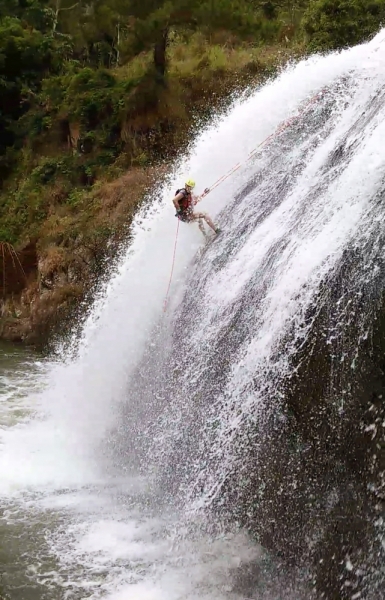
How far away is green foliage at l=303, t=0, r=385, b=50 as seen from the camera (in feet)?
50.6

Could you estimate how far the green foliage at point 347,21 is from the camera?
50.6 feet

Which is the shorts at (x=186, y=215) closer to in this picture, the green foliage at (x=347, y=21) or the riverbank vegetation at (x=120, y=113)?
the riverbank vegetation at (x=120, y=113)

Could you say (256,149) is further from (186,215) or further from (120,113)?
(120,113)

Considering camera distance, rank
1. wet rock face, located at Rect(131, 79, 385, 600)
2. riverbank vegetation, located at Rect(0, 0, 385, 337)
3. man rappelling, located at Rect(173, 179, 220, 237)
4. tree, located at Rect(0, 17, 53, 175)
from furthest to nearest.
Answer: tree, located at Rect(0, 17, 53, 175), riverbank vegetation, located at Rect(0, 0, 385, 337), man rappelling, located at Rect(173, 179, 220, 237), wet rock face, located at Rect(131, 79, 385, 600)

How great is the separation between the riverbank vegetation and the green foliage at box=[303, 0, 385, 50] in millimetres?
24

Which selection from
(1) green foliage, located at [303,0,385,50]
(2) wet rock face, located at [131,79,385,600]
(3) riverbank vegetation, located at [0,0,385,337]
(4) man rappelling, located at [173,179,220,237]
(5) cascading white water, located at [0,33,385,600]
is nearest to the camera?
(2) wet rock face, located at [131,79,385,600]

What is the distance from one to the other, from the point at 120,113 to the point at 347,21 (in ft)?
23.8

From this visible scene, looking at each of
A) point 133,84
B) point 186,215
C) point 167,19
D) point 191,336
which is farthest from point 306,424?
point 133,84

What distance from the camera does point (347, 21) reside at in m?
15.5

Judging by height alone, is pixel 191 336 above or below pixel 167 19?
below

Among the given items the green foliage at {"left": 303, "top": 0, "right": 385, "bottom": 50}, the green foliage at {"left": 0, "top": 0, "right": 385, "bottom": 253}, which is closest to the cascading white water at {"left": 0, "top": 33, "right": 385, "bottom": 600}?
the green foliage at {"left": 303, "top": 0, "right": 385, "bottom": 50}

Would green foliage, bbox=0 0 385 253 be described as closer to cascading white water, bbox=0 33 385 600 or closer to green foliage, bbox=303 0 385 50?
green foliage, bbox=303 0 385 50

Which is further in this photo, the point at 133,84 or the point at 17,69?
the point at 17,69

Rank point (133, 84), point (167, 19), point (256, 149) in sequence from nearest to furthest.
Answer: point (256, 149)
point (167, 19)
point (133, 84)
